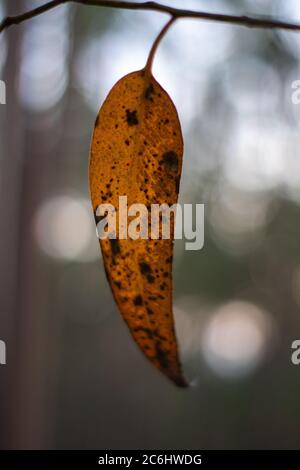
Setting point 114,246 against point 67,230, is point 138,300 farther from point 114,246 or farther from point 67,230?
point 67,230

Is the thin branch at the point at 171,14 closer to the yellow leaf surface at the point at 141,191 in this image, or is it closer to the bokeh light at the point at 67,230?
the yellow leaf surface at the point at 141,191

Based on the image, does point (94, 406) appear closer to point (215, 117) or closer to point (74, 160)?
point (74, 160)

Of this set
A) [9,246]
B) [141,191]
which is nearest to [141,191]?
[141,191]

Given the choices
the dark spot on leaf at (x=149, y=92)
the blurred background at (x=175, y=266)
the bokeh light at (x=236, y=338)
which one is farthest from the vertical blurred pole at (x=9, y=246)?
the dark spot on leaf at (x=149, y=92)

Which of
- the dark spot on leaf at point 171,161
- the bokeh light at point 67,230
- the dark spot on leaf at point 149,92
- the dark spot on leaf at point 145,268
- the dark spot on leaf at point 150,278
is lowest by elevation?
the dark spot on leaf at point 150,278

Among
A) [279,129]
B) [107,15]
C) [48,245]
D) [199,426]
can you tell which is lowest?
[199,426]

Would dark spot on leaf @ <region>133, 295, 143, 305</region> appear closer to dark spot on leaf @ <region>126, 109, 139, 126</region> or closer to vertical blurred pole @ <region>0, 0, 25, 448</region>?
dark spot on leaf @ <region>126, 109, 139, 126</region>

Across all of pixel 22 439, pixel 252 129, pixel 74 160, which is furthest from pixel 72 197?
pixel 22 439

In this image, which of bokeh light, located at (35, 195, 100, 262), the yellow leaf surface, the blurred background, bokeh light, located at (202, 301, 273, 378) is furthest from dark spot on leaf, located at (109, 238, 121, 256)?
bokeh light, located at (202, 301, 273, 378)
